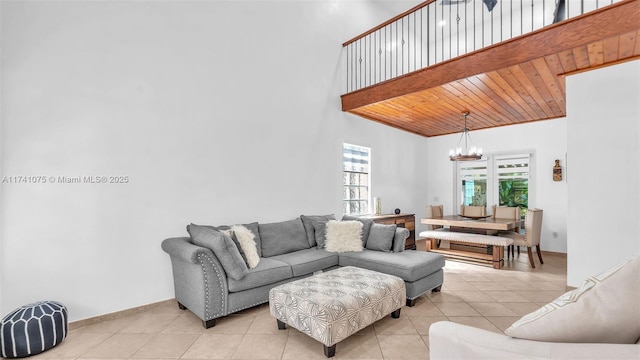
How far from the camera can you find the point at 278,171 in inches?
168

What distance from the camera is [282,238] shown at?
3789 millimetres

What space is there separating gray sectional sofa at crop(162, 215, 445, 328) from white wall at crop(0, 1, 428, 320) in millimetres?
408

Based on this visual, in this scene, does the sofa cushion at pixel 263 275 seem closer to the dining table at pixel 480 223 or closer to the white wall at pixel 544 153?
the dining table at pixel 480 223

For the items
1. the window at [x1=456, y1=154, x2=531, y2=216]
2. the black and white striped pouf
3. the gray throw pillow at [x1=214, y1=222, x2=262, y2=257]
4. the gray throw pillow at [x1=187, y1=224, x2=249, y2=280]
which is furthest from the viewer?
the window at [x1=456, y1=154, x2=531, y2=216]

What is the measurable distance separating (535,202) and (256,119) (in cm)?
565

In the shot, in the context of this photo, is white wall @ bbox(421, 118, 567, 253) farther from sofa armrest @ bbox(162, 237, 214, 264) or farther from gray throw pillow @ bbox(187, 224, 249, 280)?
sofa armrest @ bbox(162, 237, 214, 264)

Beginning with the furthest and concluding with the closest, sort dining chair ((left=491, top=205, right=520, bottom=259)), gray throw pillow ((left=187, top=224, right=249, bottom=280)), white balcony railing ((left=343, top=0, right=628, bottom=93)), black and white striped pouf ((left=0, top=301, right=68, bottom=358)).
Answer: dining chair ((left=491, top=205, right=520, bottom=259))
white balcony railing ((left=343, top=0, right=628, bottom=93))
gray throw pillow ((left=187, top=224, right=249, bottom=280))
black and white striped pouf ((left=0, top=301, right=68, bottom=358))

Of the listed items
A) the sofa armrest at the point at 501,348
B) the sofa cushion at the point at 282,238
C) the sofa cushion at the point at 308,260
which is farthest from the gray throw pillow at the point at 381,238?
the sofa armrest at the point at 501,348

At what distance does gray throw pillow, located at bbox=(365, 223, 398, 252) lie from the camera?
12.2ft

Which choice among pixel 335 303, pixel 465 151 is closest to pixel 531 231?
pixel 465 151

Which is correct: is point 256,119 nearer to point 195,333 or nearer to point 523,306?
point 195,333

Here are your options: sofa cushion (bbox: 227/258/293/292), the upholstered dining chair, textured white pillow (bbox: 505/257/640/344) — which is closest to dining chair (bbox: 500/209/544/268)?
the upholstered dining chair

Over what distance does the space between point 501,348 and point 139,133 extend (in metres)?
3.42

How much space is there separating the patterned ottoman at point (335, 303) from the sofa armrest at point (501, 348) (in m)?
1.06
